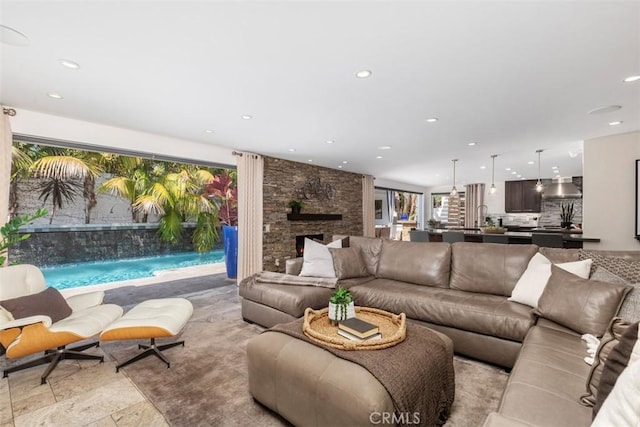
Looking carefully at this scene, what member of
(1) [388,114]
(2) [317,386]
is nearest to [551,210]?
(1) [388,114]

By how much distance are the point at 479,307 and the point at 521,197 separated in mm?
8285

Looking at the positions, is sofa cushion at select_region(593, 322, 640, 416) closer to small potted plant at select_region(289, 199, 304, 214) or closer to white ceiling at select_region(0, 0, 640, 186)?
white ceiling at select_region(0, 0, 640, 186)

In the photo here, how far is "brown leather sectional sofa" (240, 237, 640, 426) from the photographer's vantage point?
120 cm

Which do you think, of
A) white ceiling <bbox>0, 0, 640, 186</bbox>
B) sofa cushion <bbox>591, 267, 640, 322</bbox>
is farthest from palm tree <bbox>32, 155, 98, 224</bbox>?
sofa cushion <bbox>591, 267, 640, 322</bbox>

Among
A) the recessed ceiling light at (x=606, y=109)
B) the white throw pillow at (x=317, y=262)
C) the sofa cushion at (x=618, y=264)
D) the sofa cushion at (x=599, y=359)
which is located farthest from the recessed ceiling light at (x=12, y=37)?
the recessed ceiling light at (x=606, y=109)

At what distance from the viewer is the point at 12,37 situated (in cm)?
181

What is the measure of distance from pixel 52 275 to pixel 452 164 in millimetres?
8983

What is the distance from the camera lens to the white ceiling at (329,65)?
162 cm

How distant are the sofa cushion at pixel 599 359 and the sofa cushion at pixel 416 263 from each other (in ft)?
5.68

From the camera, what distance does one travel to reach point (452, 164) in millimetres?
6434

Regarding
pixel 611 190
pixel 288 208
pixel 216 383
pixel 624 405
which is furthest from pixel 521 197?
pixel 216 383

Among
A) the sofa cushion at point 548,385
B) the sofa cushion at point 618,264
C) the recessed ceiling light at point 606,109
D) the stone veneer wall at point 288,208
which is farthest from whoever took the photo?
the stone veneer wall at point 288,208

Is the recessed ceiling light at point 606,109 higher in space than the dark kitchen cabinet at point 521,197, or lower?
higher

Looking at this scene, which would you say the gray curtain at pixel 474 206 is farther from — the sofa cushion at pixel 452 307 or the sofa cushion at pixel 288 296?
the sofa cushion at pixel 288 296
